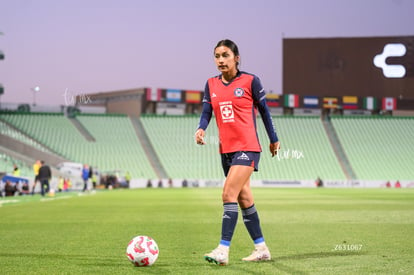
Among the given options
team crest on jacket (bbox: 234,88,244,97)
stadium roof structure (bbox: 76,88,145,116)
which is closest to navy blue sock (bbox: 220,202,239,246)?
team crest on jacket (bbox: 234,88,244,97)

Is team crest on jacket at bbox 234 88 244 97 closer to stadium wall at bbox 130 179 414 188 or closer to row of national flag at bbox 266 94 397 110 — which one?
stadium wall at bbox 130 179 414 188

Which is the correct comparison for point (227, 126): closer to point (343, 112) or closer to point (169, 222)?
point (169, 222)

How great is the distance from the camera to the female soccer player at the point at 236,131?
7.20 metres

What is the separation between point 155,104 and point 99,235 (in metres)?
69.9

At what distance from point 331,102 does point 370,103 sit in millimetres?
5209

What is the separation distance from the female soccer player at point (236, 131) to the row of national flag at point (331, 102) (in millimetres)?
71447

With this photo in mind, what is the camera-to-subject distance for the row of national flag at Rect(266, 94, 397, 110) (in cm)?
7869

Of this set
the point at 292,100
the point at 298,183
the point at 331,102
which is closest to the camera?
the point at 298,183

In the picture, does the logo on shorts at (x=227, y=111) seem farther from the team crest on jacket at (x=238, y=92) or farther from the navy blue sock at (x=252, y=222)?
the navy blue sock at (x=252, y=222)

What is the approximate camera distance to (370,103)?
79750mm

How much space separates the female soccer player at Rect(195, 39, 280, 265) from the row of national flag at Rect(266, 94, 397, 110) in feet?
234

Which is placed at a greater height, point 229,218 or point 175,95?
point 175,95

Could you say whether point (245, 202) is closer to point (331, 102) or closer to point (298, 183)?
point (298, 183)

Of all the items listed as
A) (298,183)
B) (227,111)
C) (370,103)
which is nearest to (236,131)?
(227,111)
